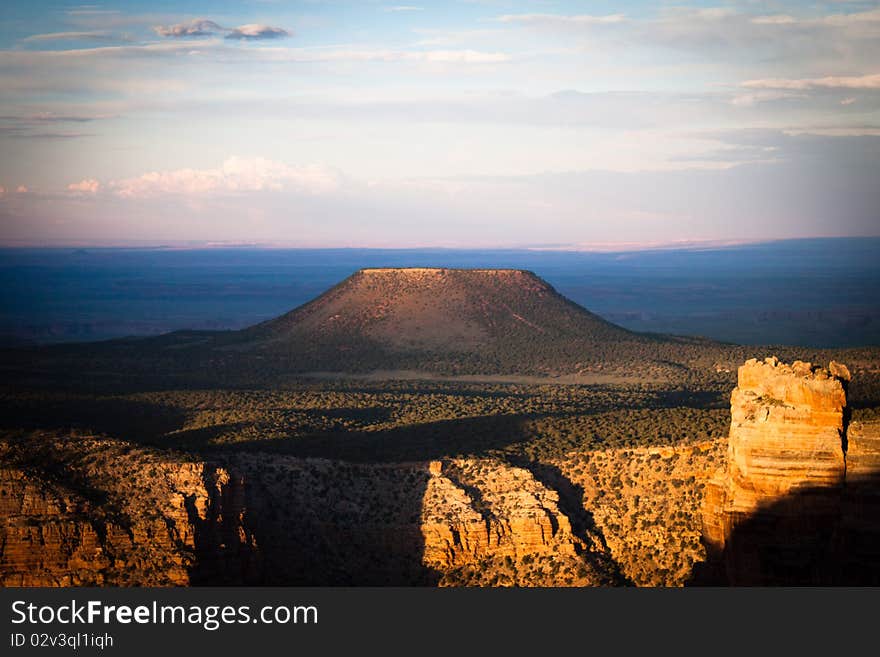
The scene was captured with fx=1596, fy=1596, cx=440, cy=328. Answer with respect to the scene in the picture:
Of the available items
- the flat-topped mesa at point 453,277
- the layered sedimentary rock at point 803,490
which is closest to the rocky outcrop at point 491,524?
the layered sedimentary rock at point 803,490

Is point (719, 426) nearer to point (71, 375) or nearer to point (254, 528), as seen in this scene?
point (254, 528)

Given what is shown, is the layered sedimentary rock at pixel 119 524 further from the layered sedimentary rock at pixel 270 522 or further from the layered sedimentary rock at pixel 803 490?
the layered sedimentary rock at pixel 803 490

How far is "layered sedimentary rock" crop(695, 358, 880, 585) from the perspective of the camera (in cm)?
3133

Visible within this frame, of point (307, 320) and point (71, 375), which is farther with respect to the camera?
point (307, 320)

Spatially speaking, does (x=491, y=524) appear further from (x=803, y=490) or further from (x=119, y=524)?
(x=803, y=490)

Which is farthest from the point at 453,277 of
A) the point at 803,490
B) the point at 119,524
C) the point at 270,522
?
the point at 803,490

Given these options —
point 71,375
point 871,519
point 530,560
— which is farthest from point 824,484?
point 71,375

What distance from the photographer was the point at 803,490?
103ft

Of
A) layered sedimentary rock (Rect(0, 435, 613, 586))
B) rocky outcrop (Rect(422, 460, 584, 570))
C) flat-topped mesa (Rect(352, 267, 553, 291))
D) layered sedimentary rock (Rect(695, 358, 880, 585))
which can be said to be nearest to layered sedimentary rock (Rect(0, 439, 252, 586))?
layered sedimentary rock (Rect(0, 435, 613, 586))

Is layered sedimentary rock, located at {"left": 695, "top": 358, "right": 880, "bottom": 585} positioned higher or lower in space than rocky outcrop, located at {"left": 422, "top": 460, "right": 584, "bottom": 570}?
higher

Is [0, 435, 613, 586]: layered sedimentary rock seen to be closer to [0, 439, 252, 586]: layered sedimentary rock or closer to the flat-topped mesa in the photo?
[0, 439, 252, 586]: layered sedimentary rock

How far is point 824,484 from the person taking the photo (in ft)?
103

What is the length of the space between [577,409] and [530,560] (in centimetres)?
2721

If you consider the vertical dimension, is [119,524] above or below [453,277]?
below
